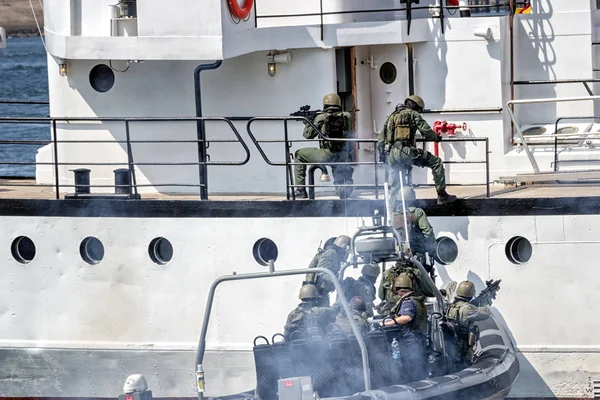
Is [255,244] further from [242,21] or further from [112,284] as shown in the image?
[242,21]

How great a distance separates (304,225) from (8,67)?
43.6 meters

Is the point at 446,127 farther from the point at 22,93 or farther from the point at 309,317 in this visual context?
the point at 22,93

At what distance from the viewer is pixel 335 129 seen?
13.0 metres

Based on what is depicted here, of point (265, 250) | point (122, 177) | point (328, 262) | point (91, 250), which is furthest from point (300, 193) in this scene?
point (91, 250)

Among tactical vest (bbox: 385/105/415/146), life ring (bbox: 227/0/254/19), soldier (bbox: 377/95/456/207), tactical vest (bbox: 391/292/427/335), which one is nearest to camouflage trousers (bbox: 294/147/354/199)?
soldier (bbox: 377/95/456/207)

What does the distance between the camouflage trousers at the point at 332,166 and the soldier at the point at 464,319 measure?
1.78 metres

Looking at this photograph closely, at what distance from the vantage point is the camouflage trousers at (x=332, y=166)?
1305 centimetres

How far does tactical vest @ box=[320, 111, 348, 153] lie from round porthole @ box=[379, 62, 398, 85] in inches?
67.3

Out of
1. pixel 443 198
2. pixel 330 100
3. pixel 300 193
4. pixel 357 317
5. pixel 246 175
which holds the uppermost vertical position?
pixel 330 100

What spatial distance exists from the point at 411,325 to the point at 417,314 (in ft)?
0.41

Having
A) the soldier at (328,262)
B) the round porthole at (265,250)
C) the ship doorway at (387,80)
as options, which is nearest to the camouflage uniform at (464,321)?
the soldier at (328,262)

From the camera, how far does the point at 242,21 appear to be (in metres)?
13.7

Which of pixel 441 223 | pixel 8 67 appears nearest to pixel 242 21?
pixel 441 223

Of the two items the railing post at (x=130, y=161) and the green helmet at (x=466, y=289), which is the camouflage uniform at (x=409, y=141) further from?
the railing post at (x=130, y=161)
